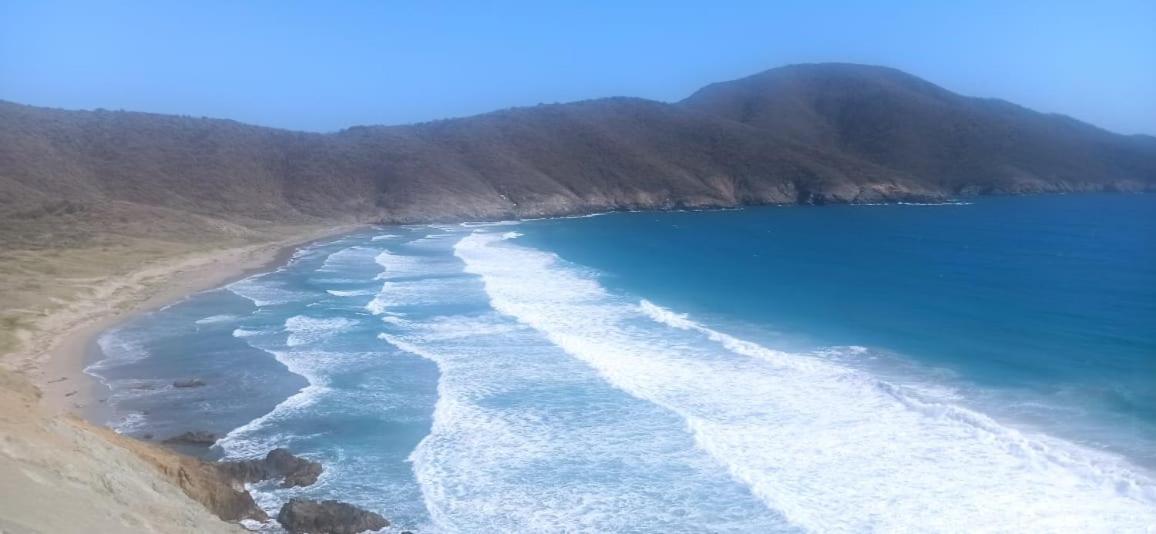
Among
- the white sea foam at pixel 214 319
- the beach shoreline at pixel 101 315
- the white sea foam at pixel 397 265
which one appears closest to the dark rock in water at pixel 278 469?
the beach shoreline at pixel 101 315

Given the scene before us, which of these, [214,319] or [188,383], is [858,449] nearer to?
[188,383]

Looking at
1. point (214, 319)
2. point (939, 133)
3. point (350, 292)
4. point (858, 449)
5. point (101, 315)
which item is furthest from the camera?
point (939, 133)

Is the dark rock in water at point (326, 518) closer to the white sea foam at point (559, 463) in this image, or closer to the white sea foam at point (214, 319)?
the white sea foam at point (559, 463)

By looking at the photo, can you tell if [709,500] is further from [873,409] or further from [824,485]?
[873,409]

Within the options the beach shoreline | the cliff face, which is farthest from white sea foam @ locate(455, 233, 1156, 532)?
the beach shoreline

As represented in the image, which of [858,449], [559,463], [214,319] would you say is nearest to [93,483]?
[559,463]
